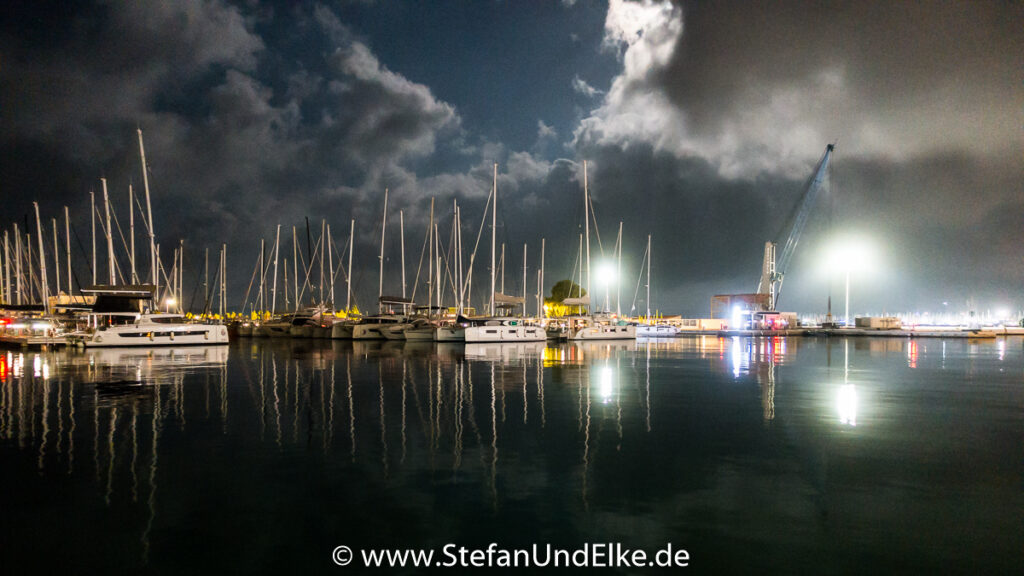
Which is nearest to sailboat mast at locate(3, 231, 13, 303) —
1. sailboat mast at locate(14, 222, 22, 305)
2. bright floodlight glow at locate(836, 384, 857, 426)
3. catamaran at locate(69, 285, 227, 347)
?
sailboat mast at locate(14, 222, 22, 305)

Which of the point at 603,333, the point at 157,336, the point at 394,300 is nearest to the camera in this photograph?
the point at 157,336

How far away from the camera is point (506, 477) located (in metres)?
10.0

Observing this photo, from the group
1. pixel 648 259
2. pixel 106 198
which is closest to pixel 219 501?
pixel 106 198

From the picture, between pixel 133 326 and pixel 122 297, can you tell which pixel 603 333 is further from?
pixel 122 297

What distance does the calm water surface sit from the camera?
719cm

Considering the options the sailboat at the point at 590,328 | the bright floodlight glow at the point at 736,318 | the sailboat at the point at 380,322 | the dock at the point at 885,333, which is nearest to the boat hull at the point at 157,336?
the sailboat at the point at 380,322

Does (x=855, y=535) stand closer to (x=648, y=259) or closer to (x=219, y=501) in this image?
(x=219, y=501)

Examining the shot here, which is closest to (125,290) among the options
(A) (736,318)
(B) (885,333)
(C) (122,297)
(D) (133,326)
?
(D) (133,326)

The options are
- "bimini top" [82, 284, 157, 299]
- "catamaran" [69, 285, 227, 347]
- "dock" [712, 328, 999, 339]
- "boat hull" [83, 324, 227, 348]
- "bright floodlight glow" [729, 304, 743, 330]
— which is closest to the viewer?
"boat hull" [83, 324, 227, 348]

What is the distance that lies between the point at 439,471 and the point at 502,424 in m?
4.53

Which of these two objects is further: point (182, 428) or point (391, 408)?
point (391, 408)

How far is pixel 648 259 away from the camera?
10956 centimetres

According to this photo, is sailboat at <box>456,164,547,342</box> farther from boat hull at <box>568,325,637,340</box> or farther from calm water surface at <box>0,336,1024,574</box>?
calm water surface at <box>0,336,1024,574</box>

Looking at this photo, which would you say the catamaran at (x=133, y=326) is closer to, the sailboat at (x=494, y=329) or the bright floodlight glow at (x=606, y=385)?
the sailboat at (x=494, y=329)
